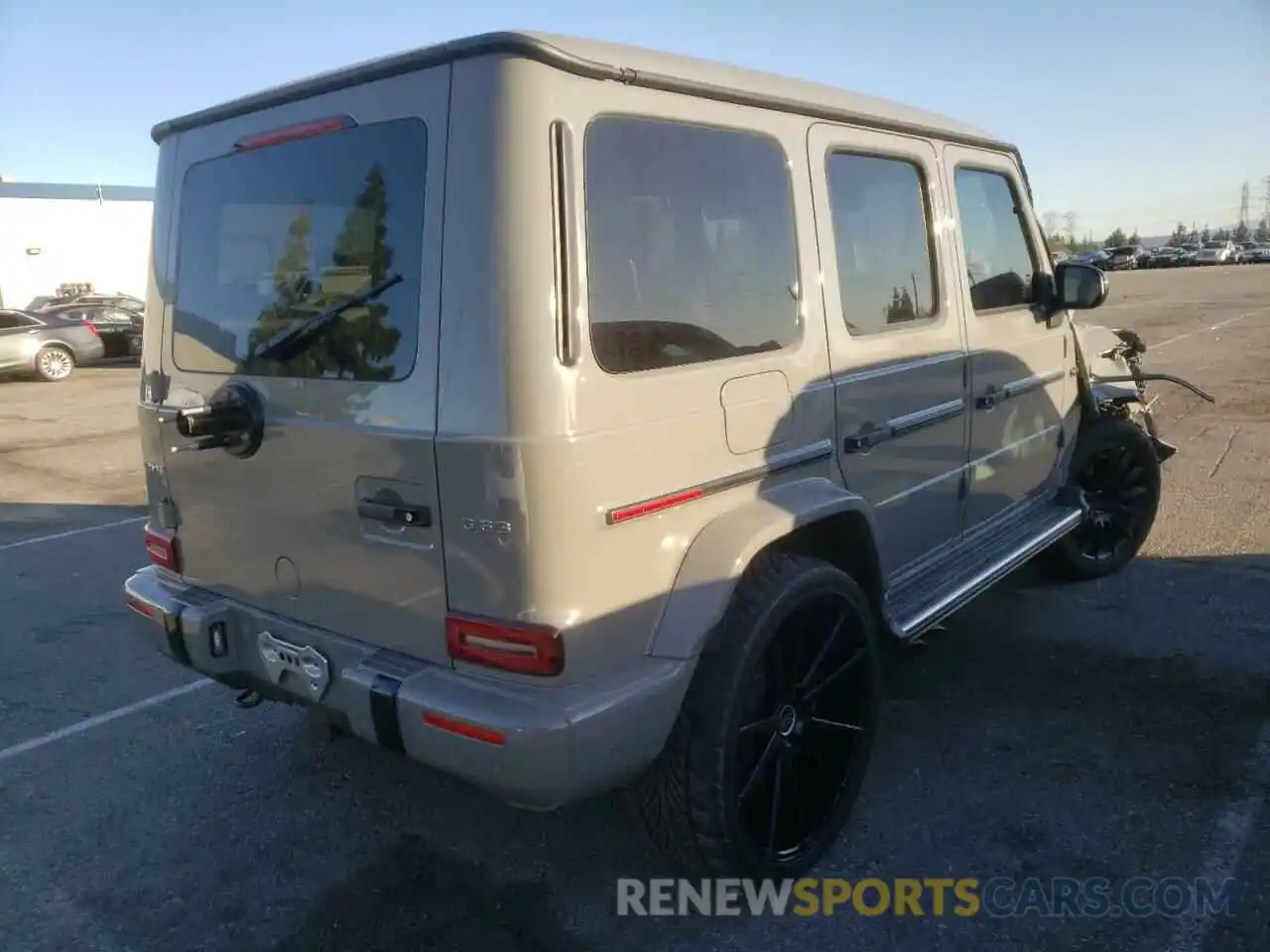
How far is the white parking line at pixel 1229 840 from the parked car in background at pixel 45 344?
19119 millimetres

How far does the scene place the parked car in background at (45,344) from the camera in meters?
17.1

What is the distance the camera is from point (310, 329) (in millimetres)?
2504

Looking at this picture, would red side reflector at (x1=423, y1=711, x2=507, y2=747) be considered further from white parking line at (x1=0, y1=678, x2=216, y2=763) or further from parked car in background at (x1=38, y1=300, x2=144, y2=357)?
parked car in background at (x1=38, y1=300, x2=144, y2=357)

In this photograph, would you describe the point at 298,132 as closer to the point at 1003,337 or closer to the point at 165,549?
the point at 165,549

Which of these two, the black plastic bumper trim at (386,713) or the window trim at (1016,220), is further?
the window trim at (1016,220)

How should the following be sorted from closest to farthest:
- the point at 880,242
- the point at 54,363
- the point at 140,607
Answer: the point at 140,607 → the point at 880,242 → the point at 54,363

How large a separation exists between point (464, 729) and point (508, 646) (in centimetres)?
21

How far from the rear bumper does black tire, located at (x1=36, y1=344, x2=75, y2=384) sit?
1783 cm

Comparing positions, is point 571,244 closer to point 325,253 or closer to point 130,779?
point 325,253

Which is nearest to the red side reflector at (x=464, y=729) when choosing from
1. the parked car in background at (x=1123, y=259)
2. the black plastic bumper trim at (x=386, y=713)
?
the black plastic bumper trim at (x=386, y=713)

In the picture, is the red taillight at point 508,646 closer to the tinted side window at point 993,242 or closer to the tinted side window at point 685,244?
the tinted side window at point 685,244

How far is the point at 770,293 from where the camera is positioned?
110 inches

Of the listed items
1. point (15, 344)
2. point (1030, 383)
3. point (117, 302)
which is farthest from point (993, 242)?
point (117, 302)

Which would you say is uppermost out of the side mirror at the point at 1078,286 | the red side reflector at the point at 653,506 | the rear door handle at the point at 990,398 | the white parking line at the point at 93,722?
the side mirror at the point at 1078,286
